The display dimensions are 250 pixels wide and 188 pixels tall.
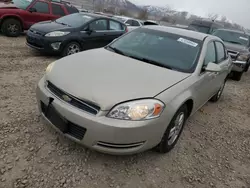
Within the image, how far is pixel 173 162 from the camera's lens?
2.83 metres

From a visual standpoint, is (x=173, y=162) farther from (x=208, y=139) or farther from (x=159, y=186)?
(x=208, y=139)

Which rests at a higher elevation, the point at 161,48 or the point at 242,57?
the point at 161,48

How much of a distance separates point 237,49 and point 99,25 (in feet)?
15.7

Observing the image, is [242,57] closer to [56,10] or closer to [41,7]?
[56,10]

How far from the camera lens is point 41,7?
9.04 m

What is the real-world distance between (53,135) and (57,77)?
0.81 metres

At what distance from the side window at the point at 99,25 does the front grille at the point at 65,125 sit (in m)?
4.95

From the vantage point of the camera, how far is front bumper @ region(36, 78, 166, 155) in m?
2.19

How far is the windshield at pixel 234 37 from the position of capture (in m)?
8.64

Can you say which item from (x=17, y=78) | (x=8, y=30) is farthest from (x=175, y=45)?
(x=8, y=30)

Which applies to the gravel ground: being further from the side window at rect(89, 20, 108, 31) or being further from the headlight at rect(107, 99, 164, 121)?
the side window at rect(89, 20, 108, 31)

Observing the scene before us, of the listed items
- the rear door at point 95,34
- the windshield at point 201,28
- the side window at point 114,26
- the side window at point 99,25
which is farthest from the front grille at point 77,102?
the windshield at point 201,28

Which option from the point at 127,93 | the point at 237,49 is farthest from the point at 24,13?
the point at 237,49

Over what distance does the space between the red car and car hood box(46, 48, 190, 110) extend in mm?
6392
